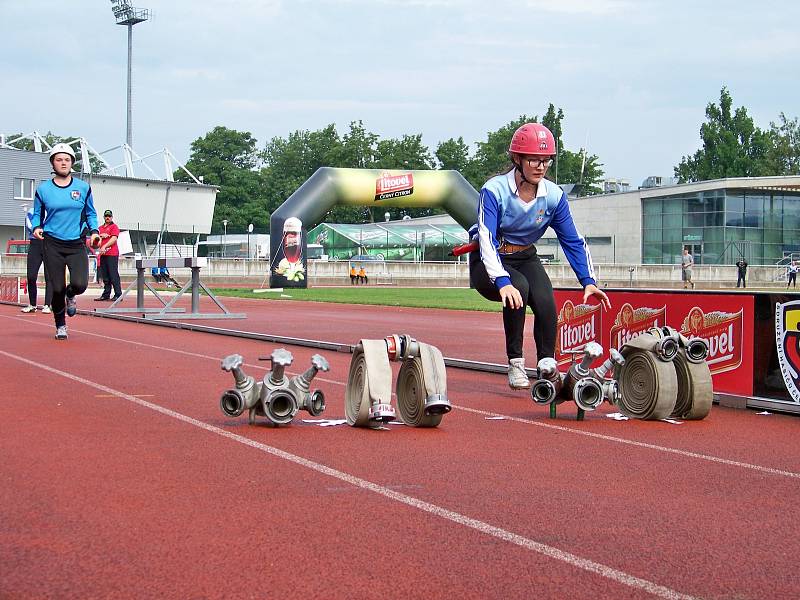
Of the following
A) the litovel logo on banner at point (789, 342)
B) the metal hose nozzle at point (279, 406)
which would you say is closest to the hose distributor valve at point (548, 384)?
the metal hose nozzle at point (279, 406)

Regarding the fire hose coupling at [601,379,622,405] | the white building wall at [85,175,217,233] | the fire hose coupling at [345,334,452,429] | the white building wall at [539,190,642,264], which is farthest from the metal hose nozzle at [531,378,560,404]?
the white building wall at [85,175,217,233]

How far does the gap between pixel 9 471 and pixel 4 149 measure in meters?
74.8

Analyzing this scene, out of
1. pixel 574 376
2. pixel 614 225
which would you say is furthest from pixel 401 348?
pixel 614 225

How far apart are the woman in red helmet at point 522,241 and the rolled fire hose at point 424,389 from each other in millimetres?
1208

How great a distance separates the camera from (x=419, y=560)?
3932mm

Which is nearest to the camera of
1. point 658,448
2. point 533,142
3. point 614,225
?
point 658,448

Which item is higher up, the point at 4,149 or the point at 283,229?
the point at 4,149

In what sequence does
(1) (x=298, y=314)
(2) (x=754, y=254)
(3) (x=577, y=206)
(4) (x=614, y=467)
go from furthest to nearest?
(3) (x=577, y=206)
(2) (x=754, y=254)
(1) (x=298, y=314)
(4) (x=614, y=467)

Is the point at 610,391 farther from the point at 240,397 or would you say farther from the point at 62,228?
the point at 62,228

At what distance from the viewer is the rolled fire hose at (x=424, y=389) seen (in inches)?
269

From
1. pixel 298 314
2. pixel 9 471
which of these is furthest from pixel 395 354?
pixel 298 314

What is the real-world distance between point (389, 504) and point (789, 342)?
15.5 feet

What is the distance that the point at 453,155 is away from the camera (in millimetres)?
134625

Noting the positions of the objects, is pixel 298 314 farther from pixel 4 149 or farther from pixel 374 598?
pixel 4 149
